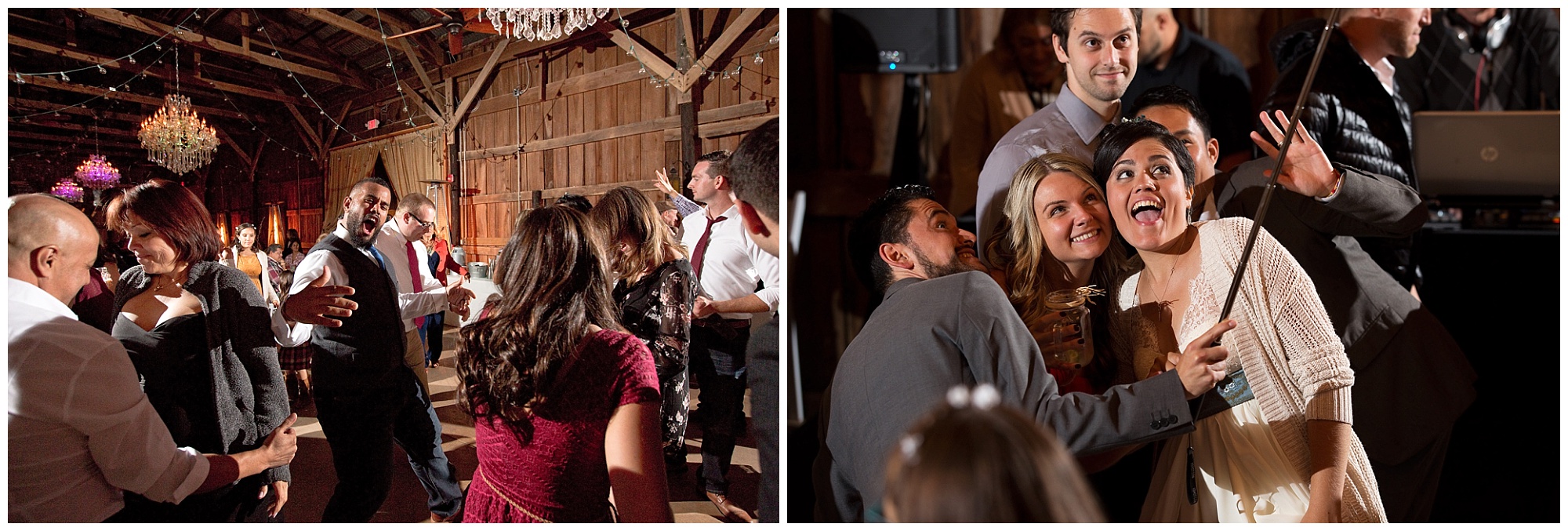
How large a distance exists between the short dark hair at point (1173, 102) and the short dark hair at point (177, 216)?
97.9 inches

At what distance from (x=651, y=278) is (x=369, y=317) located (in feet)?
2.46

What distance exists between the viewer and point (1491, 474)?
2.19m

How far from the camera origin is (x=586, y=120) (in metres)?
2.12

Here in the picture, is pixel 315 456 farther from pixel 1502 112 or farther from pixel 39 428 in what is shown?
pixel 1502 112

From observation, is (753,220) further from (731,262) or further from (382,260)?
(382,260)

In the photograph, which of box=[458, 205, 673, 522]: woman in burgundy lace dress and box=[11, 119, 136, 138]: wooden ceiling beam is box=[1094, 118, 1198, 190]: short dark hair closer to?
box=[458, 205, 673, 522]: woman in burgundy lace dress

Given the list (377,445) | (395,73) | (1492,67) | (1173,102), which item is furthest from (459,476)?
(1492,67)

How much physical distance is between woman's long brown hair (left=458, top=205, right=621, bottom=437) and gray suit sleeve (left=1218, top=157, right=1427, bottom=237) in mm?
1684

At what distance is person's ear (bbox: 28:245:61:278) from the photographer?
6.70ft

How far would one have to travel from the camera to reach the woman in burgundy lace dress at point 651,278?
6.79 feet

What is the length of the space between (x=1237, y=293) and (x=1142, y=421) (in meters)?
0.43

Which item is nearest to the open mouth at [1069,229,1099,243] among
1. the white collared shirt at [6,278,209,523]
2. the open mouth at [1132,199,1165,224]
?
the open mouth at [1132,199,1165,224]

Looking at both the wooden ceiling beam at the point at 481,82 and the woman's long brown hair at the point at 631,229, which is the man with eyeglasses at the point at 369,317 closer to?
the wooden ceiling beam at the point at 481,82

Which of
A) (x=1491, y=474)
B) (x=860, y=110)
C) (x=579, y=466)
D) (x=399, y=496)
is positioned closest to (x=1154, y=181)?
(x=860, y=110)
